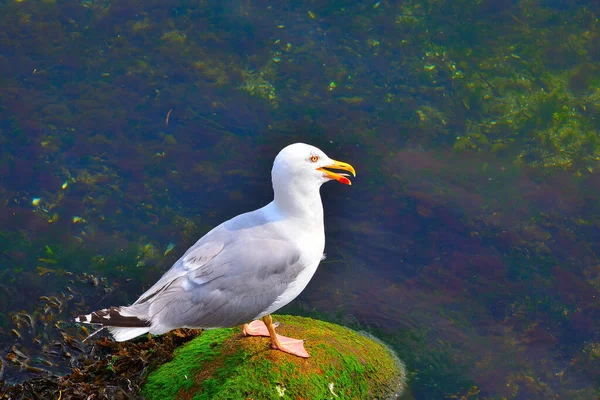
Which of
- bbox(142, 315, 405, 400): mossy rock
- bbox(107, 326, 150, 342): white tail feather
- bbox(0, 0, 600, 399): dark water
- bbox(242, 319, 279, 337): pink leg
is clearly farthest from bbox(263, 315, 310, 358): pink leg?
bbox(0, 0, 600, 399): dark water

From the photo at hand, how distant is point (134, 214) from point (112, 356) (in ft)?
7.65

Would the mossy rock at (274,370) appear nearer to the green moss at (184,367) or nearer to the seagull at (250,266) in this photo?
the green moss at (184,367)

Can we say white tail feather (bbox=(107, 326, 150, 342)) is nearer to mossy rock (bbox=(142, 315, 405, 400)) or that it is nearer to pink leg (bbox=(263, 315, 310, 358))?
mossy rock (bbox=(142, 315, 405, 400))

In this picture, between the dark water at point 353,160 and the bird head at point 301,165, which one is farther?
the dark water at point 353,160

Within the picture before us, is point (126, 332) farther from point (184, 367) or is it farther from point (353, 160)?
point (353, 160)

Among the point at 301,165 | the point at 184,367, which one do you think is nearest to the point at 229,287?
the point at 184,367

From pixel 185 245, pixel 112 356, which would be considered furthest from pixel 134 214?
pixel 112 356

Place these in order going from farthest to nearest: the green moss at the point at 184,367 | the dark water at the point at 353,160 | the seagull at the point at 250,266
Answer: the dark water at the point at 353,160 < the green moss at the point at 184,367 < the seagull at the point at 250,266

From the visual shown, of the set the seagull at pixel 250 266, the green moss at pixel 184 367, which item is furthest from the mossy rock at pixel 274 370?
the seagull at pixel 250 266

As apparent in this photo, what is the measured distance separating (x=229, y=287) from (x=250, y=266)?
0.23 metres

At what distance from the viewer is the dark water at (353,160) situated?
23.7ft

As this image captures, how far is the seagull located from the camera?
5.25 meters

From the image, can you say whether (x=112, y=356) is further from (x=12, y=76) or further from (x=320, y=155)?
(x=12, y=76)

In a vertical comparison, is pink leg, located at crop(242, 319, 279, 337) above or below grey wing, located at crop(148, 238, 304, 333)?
below
